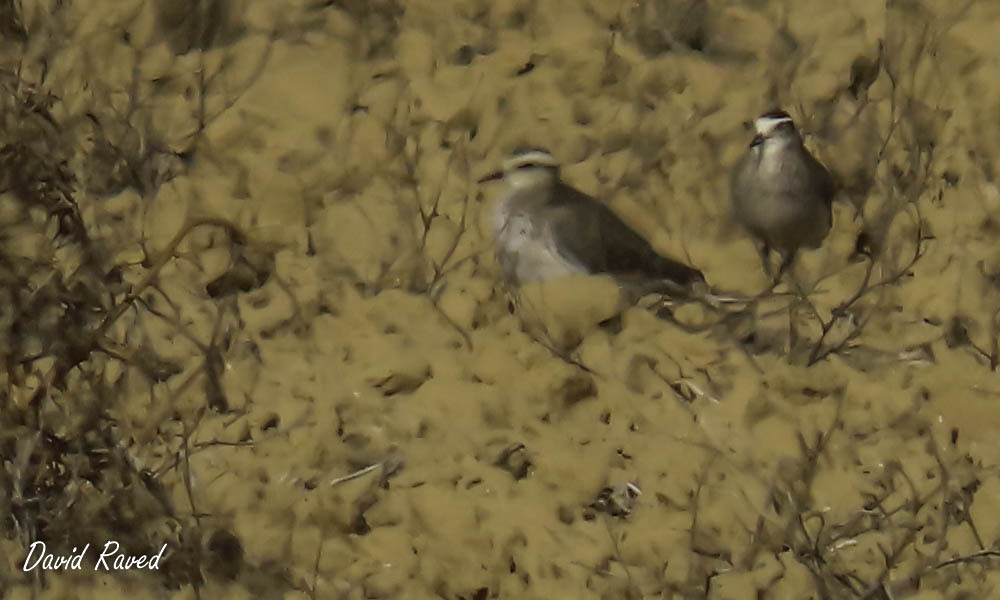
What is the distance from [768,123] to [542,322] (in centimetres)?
73

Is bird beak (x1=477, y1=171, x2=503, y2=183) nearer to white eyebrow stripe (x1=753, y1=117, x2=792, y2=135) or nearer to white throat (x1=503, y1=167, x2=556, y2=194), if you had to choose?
white throat (x1=503, y1=167, x2=556, y2=194)

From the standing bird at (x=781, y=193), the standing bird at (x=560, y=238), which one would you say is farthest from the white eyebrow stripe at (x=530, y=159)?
the standing bird at (x=781, y=193)

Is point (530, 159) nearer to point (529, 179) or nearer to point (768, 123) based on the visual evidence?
point (529, 179)

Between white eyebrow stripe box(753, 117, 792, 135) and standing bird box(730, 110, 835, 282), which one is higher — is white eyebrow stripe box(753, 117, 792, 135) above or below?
above

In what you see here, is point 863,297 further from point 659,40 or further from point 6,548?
point 6,548

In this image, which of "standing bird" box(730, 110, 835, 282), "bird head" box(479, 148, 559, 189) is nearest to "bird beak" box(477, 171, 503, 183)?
"bird head" box(479, 148, 559, 189)

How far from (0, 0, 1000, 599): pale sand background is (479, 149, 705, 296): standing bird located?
6 cm

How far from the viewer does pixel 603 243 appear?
364 centimetres

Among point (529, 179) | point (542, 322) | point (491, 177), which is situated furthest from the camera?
point (491, 177)

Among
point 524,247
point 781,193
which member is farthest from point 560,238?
point 781,193

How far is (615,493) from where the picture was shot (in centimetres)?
345

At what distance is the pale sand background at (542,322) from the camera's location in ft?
11.2

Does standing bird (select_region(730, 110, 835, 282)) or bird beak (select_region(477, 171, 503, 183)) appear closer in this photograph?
standing bird (select_region(730, 110, 835, 282))

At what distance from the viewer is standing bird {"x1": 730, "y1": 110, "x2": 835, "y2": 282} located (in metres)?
3.64
